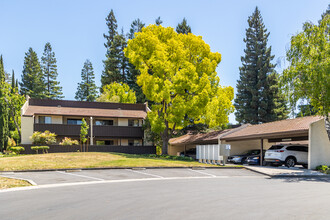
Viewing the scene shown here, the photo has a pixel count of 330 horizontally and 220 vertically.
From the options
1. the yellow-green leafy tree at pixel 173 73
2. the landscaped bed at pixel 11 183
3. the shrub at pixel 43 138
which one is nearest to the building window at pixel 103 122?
the shrub at pixel 43 138

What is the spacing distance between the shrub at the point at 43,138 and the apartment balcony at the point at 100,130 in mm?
1880

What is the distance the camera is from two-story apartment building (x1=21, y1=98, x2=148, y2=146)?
37.4m

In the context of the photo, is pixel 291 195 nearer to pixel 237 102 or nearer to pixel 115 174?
pixel 115 174

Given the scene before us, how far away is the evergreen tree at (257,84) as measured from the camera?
53.8 meters

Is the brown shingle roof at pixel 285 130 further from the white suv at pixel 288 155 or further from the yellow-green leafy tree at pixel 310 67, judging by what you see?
the yellow-green leafy tree at pixel 310 67

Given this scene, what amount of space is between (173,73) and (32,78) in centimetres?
4382

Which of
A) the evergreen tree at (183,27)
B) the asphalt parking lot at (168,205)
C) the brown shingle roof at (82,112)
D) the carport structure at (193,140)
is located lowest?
the asphalt parking lot at (168,205)

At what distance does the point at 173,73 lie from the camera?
31734 millimetres

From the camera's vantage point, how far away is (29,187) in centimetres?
1298

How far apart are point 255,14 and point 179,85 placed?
120 feet

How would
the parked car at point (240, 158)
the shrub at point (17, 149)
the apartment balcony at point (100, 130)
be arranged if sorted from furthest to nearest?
1. the apartment balcony at point (100, 130)
2. the shrub at point (17, 149)
3. the parked car at point (240, 158)

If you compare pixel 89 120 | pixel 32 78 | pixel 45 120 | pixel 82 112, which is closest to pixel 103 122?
pixel 89 120

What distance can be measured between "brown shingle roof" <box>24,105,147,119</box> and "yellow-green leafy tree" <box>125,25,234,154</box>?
7583mm

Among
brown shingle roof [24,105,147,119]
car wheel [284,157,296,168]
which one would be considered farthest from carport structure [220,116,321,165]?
brown shingle roof [24,105,147,119]
